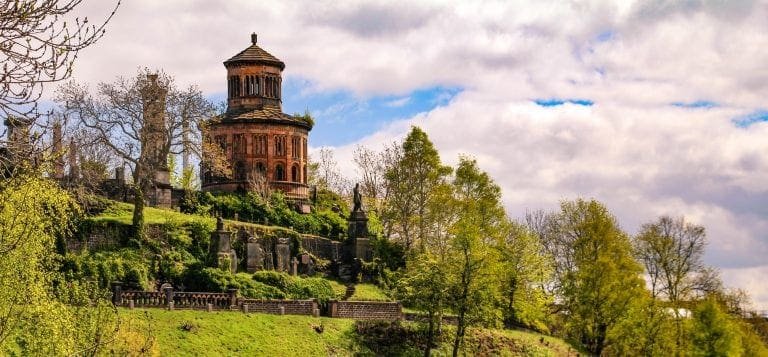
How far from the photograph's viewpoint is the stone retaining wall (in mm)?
58031

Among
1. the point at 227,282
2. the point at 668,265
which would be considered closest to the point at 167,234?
the point at 227,282

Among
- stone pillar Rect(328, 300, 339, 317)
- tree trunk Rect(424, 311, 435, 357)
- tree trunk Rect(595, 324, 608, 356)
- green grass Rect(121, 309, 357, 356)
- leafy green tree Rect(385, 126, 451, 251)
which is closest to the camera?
green grass Rect(121, 309, 357, 356)

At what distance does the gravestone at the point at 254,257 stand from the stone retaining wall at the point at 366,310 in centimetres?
582

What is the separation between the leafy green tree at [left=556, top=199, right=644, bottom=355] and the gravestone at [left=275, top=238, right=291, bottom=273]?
54.6ft

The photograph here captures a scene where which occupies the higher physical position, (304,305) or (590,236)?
(590,236)

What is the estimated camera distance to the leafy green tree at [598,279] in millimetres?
62188

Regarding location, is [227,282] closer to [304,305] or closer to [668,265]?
[304,305]

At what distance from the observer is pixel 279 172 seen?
78.9m

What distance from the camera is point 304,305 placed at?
57031mm

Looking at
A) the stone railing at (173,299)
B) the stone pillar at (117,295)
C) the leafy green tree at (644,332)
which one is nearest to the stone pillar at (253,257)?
the stone railing at (173,299)

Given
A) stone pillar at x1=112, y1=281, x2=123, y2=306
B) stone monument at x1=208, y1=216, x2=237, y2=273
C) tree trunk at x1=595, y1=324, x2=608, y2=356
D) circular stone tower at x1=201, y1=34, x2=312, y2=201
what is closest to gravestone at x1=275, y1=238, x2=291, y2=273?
stone monument at x1=208, y1=216, x2=237, y2=273

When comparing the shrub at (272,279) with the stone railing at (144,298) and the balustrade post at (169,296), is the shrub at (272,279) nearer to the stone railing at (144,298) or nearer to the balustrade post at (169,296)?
the balustrade post at (169,296)

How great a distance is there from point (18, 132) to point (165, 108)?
145ft

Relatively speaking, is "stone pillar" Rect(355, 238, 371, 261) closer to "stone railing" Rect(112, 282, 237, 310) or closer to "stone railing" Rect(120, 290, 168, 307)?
"stone railing" Rect(112, 282, 237, 310)
